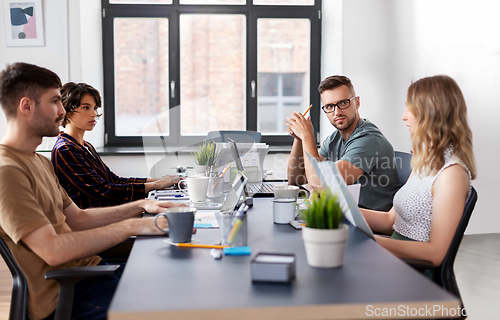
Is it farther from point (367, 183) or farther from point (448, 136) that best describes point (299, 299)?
point (367, 183)

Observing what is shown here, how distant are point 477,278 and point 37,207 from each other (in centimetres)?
293

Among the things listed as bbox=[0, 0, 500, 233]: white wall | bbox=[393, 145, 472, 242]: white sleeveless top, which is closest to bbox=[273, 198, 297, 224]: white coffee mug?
bbox=[393, 145, 472, 242]: white sleeveless top

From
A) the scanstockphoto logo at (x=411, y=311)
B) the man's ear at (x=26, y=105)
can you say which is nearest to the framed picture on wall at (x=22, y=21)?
the man's ear at (x=26, y=105)

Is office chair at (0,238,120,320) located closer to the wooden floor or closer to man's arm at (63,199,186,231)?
man's arm at (63,199,186,231)

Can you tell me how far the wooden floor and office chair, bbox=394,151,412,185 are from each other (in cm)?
90

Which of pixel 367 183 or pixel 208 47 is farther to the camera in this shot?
pixel 208 47

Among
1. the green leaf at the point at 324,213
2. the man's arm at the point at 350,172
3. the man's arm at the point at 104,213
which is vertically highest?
the green leaf at the point at 324,213

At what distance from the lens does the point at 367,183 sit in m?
2.36

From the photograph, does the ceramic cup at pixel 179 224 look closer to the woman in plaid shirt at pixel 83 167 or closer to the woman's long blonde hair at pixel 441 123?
the woman's long blonde hair at pixel 441 123

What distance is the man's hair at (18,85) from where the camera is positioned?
1.46 metres

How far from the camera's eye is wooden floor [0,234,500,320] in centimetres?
251

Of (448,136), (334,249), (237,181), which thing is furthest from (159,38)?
(334,249)

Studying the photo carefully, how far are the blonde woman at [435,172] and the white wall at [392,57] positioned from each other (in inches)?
110

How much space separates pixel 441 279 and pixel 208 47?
12.8ft
